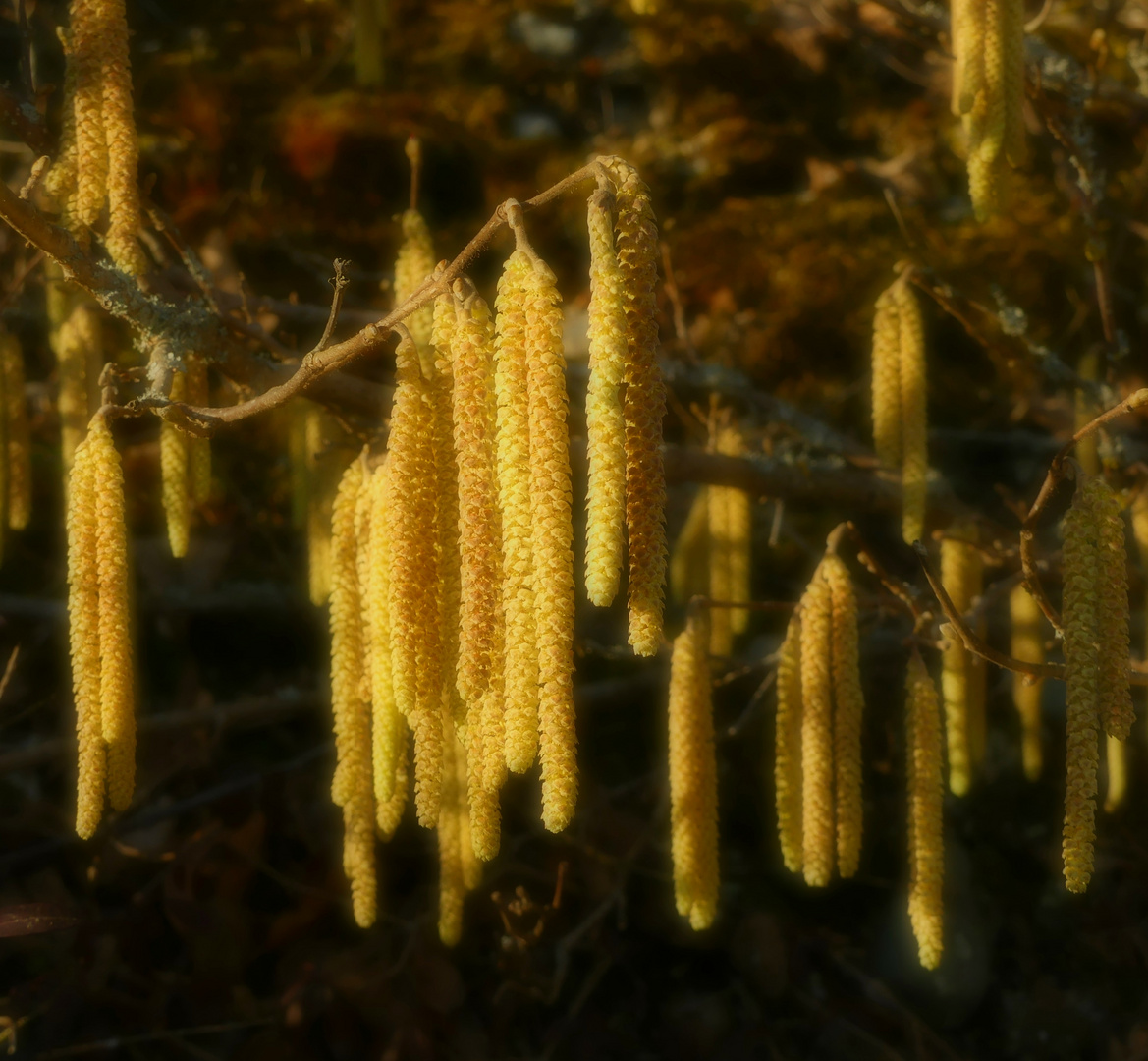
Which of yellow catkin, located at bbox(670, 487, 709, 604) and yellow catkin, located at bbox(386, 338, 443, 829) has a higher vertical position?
yellow catkin, located at bbox(386, 338, 443, 829)

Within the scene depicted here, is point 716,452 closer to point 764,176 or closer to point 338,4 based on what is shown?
point 764,176

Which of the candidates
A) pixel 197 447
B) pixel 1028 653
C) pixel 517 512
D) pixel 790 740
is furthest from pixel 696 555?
pixel 517 512

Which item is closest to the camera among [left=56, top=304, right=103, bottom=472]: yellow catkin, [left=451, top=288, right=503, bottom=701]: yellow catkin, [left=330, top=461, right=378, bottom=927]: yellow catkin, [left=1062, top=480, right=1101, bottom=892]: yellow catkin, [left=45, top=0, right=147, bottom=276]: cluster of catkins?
[left=451, top=288, right=503, bottom=701]: yellow catkin

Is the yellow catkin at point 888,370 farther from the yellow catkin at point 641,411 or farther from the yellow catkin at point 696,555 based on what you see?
the yellow catkin at point 641,411

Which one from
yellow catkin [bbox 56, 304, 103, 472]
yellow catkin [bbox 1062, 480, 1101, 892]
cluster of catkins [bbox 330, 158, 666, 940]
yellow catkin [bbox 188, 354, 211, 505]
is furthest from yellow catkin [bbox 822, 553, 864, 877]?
yellow catkin [bbox 56, 304, 103, 472]

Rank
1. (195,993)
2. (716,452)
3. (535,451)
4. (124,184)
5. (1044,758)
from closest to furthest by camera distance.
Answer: (535,451), (124,184), (716,452), (195,993), (1044,758)

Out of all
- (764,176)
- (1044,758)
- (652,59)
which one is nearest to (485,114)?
(652,59)

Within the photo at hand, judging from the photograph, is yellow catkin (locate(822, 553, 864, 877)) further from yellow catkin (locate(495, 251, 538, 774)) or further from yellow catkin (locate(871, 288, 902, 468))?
yellow catkin (locate(495, 251, 538, 774))
